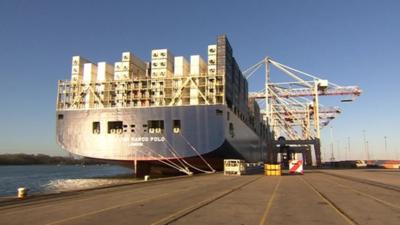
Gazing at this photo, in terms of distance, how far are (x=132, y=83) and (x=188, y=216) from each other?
114 ft

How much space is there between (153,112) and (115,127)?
518 centimetres

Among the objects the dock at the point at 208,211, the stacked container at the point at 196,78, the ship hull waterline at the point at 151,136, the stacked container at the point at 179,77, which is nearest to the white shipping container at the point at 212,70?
the stacked container at the point at 196,78

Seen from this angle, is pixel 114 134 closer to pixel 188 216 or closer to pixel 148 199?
pixel 148 199

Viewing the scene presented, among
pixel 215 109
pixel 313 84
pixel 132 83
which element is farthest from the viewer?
pixel 313 84

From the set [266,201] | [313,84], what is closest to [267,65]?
[313,84]

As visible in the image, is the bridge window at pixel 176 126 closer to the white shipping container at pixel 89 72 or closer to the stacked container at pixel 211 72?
the stacked container at pixel 211 72

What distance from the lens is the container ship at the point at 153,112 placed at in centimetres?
4191

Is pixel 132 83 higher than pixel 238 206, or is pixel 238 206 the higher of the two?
pixel 132 83

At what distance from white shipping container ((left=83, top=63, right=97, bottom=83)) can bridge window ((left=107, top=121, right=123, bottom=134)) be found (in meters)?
5.84

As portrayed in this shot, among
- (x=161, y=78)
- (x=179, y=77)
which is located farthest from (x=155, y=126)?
(x=179, y=77)

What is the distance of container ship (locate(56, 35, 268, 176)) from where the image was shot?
137ft

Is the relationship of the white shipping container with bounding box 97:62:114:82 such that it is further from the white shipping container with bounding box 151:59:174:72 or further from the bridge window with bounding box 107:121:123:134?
the white shipping container with bounding box 151:59:174:72

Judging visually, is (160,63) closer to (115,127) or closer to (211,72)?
(211,72)

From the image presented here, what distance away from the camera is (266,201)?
15.8 m
